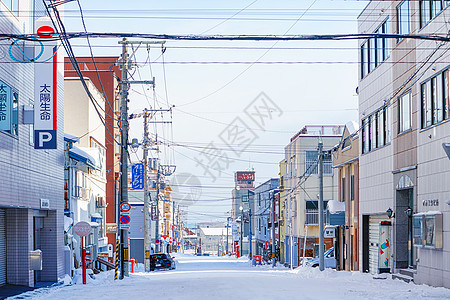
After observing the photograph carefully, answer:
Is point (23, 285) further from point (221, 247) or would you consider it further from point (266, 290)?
point (221, 247)

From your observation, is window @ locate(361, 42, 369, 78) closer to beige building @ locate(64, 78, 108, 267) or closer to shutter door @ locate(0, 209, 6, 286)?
beige building @ locate(64, 78, 108, 267)

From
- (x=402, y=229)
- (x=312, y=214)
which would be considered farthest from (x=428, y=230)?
(x=312, y=214)

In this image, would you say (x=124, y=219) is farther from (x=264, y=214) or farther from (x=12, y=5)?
(x=264, y=214)

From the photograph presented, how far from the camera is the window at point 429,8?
2069 centimetres

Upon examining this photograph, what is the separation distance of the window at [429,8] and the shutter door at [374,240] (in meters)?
10.9

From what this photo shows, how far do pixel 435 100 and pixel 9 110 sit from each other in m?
14.6

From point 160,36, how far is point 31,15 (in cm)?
1179

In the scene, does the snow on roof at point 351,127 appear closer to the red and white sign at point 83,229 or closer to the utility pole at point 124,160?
the utility pole at point 124,160

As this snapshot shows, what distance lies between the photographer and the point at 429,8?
22.0 metres

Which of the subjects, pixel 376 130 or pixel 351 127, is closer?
pixel 376 130

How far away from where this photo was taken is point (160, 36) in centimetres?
1398

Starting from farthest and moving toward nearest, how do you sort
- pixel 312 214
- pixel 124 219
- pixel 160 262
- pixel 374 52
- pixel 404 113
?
pixel 312 214
pixel 160 262
pixel 374 52
pixel 124 219
pixel 404 113

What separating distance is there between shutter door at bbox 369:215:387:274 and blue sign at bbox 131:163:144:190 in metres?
26.7

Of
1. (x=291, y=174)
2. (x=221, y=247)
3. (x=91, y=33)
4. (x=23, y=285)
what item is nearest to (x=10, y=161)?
(x=23, y=285)
